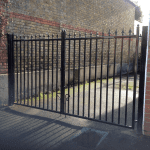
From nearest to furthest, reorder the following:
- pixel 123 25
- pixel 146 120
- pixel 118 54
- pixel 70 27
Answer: pixel 146 120 → pixel 70 27 → pixel 118 54 → pixel 123 25

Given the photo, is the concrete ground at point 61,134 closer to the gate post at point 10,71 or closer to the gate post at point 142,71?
the gate post at point 142,71

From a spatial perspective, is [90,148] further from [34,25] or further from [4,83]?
[34,25]

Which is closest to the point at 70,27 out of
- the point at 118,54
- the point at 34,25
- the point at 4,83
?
the point at 34,25

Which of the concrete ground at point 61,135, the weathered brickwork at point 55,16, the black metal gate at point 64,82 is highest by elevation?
the weathered brickwork at point 55,16

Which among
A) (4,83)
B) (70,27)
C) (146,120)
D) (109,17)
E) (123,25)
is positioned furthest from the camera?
(123,25)

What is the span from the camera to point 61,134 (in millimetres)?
3664

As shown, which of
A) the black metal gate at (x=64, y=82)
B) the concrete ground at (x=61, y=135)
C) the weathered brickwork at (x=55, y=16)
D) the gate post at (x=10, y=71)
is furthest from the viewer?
the weathered brickwork at (x=55, y=16)

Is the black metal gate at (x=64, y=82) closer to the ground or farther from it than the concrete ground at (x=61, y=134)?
farther from it

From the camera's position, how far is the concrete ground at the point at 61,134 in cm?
318

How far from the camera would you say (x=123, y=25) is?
1482 centimetres

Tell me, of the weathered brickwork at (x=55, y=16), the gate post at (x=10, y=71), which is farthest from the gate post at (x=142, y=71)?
the weathered brickwork at (x=55, y=16)

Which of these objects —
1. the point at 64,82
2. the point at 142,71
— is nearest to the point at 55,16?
the point at 64,82

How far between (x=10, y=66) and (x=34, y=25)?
7.30 feet

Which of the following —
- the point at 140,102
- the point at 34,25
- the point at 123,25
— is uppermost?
the point at 123,25
